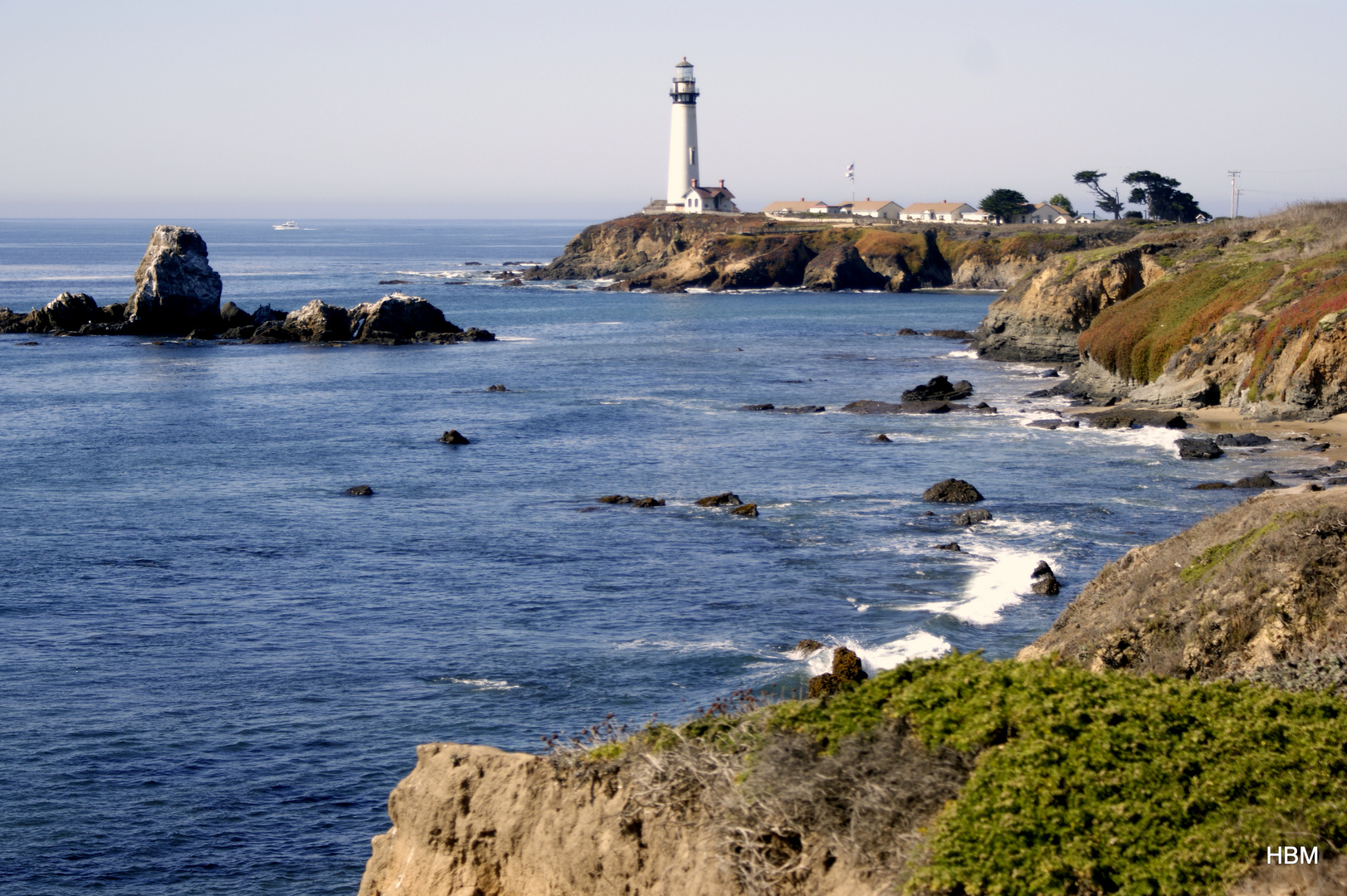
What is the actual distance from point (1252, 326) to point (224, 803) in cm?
5208

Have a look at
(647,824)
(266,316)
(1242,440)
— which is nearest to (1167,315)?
(1242,440)

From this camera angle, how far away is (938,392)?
6438cm

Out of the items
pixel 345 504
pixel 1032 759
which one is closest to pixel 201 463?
pixel 345 504

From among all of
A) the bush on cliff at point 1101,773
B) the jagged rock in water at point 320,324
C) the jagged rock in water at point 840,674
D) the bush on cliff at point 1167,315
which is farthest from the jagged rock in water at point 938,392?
the bush on cliff at point 1101,773

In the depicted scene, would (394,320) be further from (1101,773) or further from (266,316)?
(1101,773)

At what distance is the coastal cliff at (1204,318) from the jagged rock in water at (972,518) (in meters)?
21.0

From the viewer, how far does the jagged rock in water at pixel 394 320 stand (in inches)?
3903

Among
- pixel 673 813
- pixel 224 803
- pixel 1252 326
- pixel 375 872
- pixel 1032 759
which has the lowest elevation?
pixel 224 803

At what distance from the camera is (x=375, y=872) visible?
12.2 m

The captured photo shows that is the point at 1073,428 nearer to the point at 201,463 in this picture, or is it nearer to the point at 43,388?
the point at 201,463

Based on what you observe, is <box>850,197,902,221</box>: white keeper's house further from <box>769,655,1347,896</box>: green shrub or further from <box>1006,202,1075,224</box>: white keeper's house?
<box>769,655,1347,896</box>: green shrub

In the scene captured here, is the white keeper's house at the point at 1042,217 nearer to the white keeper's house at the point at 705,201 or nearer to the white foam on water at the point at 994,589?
the white keeper's house at the point at 705,201

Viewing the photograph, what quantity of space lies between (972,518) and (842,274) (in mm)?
116949

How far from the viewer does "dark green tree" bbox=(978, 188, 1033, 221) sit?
17050 centimetres
